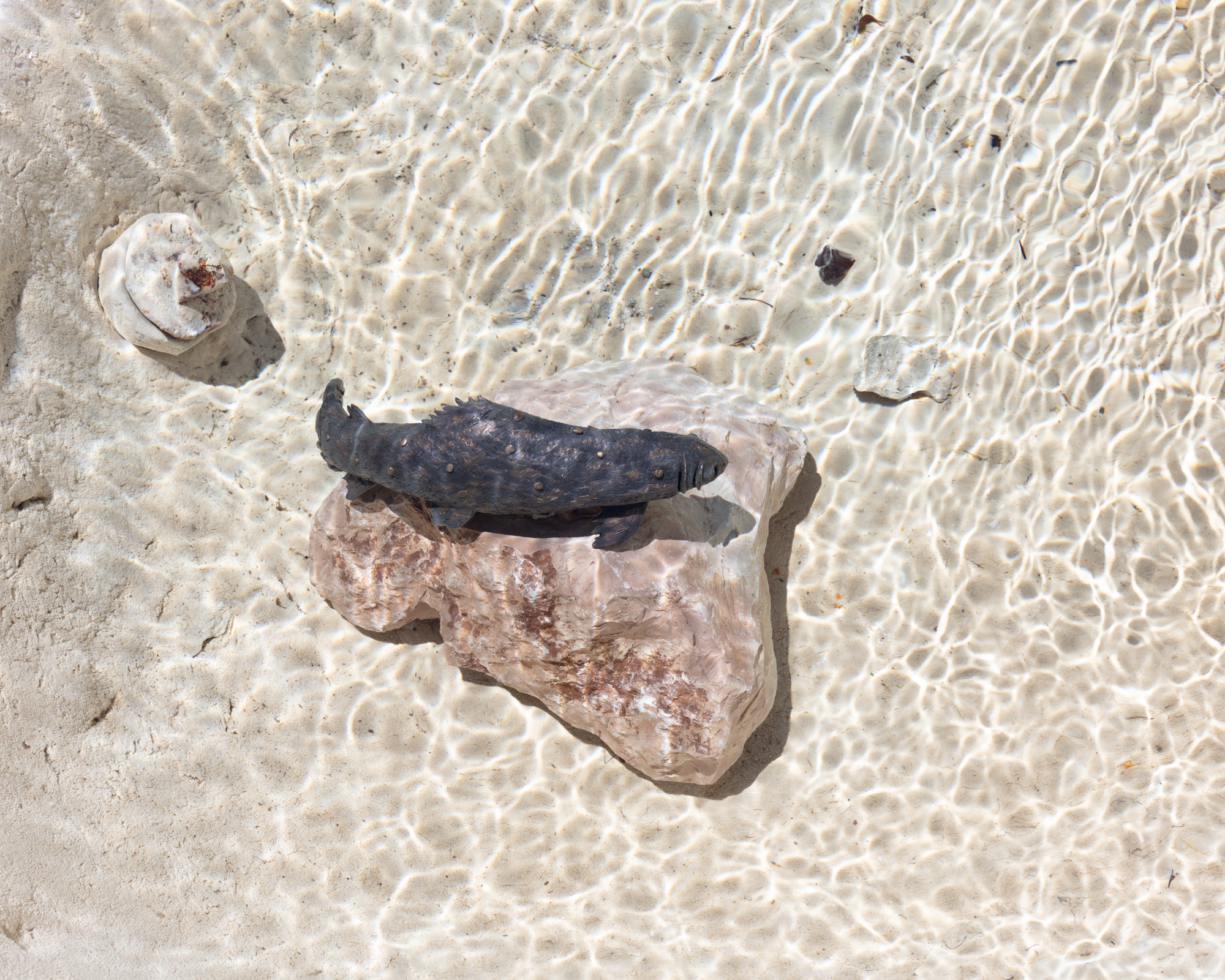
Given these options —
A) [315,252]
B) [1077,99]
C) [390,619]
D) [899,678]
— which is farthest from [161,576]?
[1077,99]

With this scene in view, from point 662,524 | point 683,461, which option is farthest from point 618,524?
point 683,461

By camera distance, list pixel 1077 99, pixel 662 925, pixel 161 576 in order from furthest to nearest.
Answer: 1. pixel 1077 99
2. pixel 161 576
3. pixel 662 925

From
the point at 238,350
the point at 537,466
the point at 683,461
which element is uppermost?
the point at 683,461

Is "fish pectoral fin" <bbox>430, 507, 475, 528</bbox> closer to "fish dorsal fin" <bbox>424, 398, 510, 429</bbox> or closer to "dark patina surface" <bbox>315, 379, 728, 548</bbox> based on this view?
"dark patina surface" <bbox>315, 379, 728, 548</bbox>

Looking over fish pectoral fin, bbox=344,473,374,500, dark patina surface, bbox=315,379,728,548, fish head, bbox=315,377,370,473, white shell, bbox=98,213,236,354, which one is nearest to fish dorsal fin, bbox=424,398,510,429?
dark patina surface, bbox=315,379,728,548

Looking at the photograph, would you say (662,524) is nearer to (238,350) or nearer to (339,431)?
(339,431)

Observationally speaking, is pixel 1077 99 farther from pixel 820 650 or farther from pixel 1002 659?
pixel 820 650

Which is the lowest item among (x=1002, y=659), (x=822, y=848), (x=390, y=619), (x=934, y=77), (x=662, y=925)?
(x=662, y=925)
